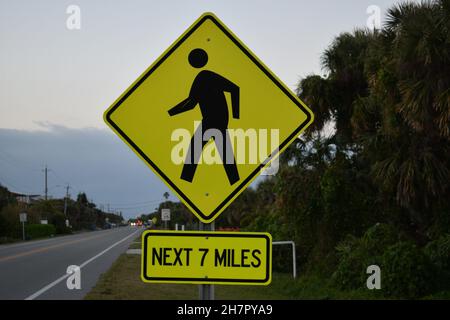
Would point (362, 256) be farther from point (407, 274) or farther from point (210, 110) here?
point (210, 110)

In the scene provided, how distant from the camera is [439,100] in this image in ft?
39.8

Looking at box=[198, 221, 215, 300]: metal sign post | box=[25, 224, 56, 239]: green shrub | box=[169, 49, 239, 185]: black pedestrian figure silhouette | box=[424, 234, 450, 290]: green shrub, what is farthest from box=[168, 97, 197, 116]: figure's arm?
box=[25, 224, 56, 239]: green shrub

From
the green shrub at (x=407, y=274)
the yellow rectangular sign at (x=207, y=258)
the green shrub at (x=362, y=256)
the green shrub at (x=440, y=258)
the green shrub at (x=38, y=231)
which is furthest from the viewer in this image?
the green shrub at (x=38, y=231)

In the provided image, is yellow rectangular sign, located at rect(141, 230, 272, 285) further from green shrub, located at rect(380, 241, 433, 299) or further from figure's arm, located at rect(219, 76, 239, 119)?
green shrub, located at rect(380, 241, 433, 299)

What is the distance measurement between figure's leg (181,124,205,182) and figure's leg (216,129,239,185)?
12 cm

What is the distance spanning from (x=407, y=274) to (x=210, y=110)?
9.33m

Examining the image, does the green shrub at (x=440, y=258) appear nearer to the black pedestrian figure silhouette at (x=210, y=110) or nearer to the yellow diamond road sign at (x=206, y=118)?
the yellow diamond road sign at (x=206, y=118)

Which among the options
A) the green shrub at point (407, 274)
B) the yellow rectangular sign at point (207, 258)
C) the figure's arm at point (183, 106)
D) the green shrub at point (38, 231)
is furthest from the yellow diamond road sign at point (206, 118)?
the green shrub at point (38, 231)

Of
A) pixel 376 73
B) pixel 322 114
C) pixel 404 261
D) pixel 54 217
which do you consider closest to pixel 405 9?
pixel 376 73

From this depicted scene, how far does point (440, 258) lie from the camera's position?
12484mm

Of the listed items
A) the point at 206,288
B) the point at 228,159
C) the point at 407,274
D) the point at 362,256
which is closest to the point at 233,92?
the point at 228,159

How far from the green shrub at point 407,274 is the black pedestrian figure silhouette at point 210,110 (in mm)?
9175

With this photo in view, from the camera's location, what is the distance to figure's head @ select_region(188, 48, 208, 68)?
3613 millimetres

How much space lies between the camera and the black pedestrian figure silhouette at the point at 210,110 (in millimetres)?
3514
